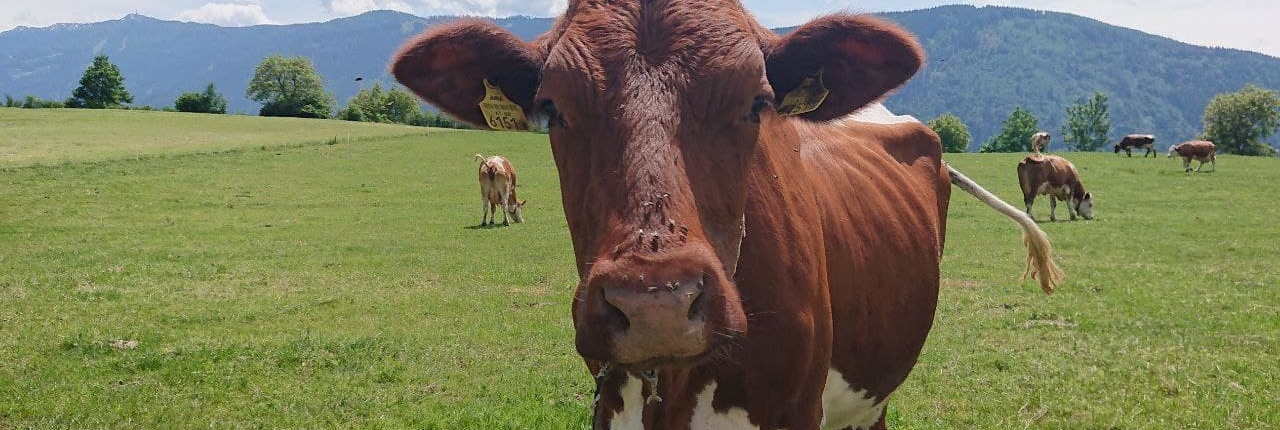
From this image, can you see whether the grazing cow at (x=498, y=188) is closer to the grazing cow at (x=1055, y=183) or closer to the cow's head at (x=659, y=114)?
the grazing cow at (x=1055, y=183)

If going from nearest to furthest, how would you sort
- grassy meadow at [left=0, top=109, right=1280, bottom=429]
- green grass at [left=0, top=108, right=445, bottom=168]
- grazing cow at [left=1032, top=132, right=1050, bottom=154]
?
grassy meadow at [left=0, top=109, right=1280, bottom=429]
grazing cow at [left=1032, top=132, right=1050, bottom=154]
green grass at [left=0, top=108, right=445, bottom=168]

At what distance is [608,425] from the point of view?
3.21 metres

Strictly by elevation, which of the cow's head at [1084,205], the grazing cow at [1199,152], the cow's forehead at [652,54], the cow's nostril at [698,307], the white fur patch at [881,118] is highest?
the cow's forehead at [652,54]

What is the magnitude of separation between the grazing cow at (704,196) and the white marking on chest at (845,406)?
27 mm

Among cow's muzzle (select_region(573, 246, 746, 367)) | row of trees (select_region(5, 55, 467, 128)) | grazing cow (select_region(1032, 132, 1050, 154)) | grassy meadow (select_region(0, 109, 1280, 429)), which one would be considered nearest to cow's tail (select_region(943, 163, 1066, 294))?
grassy meadow (select_region(0, 109, 1280, 429))

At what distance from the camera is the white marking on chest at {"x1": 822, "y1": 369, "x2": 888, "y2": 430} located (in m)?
3.91

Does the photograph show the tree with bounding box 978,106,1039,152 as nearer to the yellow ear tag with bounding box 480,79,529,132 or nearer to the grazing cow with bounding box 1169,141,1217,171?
the grazing cow with bounding box 1169,141,1217,171

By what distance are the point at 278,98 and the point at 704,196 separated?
114 metres

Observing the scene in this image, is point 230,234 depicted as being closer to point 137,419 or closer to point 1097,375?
point 137,419

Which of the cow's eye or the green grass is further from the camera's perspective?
the green grass

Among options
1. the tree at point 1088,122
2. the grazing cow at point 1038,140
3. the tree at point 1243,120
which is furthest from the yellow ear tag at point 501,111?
the tree at point 1088,122

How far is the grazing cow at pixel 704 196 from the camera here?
2057mm

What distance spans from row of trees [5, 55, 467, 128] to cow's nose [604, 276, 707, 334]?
73.5 metres

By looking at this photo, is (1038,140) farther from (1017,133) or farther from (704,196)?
(1017,133)
